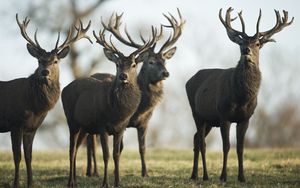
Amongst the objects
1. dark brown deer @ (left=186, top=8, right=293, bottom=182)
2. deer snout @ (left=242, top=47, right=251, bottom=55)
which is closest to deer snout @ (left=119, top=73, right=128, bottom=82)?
dark brown deer @ (left=186, top=8, right=293, bottom=182)

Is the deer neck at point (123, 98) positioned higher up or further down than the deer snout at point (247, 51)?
further down

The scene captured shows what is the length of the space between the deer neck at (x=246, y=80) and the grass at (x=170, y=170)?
1.71 metres

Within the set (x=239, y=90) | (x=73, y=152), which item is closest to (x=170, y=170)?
(x=73, y=152)

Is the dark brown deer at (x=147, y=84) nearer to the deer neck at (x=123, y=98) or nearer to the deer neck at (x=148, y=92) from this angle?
the deer neck at (x=148, y=92)

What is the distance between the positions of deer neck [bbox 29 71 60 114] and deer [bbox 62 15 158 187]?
1.86ft

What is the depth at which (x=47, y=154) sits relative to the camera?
2425cm

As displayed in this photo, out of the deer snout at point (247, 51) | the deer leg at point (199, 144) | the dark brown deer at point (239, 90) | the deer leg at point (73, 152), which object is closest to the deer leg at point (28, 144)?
the deer leg at point (73, 152)

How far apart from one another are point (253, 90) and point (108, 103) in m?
2.94

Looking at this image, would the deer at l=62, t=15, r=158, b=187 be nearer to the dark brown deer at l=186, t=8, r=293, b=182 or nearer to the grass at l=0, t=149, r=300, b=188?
the grass at l=0, t=149, r=300, b=188

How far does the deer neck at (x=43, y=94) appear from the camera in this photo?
1469 centimetres

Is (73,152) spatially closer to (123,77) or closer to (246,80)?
(123,77)

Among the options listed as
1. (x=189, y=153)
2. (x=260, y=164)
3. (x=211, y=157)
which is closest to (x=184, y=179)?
(x=260, y=164)

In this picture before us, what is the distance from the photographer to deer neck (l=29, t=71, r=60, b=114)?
14.7 meters

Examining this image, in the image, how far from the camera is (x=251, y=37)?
1479 cm
